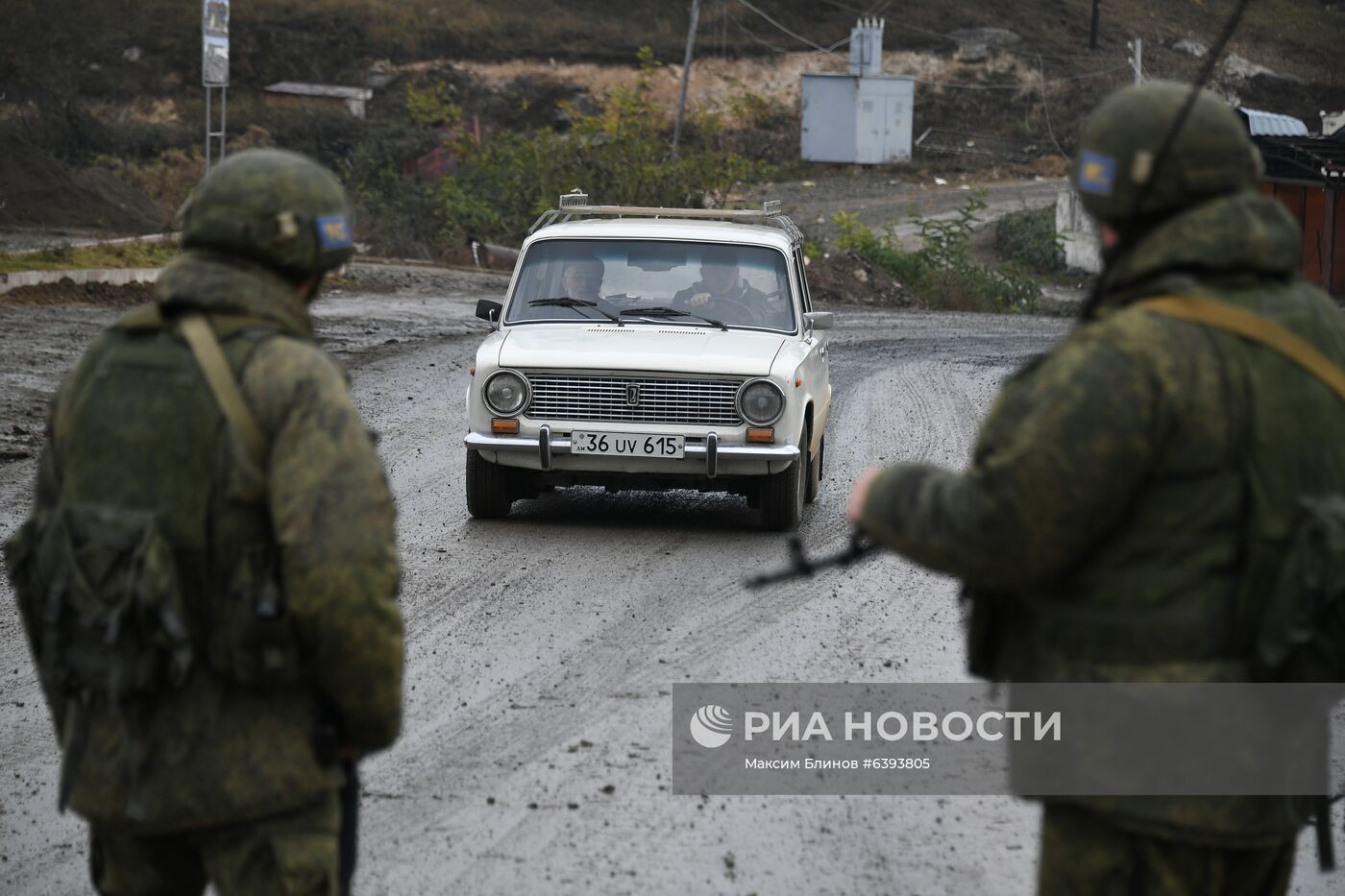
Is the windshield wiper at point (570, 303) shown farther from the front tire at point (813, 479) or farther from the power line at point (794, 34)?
the power line at point (794, 34)

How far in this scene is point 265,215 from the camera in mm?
2822

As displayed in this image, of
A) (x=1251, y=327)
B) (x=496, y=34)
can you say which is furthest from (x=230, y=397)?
(x=496, y=34)

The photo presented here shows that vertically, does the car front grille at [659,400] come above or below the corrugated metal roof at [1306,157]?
below

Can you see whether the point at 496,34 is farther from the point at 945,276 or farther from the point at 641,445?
the point at 641,445

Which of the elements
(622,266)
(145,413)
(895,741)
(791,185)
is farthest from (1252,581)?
(791,185)

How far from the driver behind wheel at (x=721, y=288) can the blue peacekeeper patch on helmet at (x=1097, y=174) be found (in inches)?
288

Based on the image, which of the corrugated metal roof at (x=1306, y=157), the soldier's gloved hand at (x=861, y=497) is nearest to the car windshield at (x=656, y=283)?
the soldier's gloved hand at (x=861, y=497)

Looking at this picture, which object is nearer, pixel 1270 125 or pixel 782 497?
pixel 782 497

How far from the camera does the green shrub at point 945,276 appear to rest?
31312mm

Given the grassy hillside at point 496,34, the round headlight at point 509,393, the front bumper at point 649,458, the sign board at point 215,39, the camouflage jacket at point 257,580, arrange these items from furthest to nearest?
the grassy hillside at point 496,34
the sign board at point 215,39
the round headlight at point 509,393
the front bumper at point 649,458
the camouflage jacket at point 257,580

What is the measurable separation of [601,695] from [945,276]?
2674 centimetres

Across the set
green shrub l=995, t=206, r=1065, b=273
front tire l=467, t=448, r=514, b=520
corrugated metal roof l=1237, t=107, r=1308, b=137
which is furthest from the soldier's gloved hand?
green shrub l=995, t=206, r=1065, b=273

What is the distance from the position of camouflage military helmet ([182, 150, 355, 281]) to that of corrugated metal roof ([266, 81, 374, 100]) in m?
55.8

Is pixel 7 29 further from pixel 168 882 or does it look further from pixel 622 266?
pixel 168 882
